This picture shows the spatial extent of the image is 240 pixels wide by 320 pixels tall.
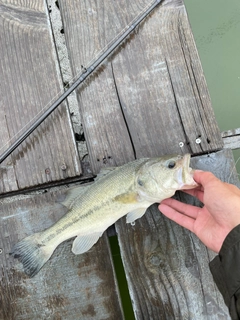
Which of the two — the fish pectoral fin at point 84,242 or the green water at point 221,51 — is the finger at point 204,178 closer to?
the fish pectoral fin at point 84,242

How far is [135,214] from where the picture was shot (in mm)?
2355

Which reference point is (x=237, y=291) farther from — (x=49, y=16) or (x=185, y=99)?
(x=49, y=16)

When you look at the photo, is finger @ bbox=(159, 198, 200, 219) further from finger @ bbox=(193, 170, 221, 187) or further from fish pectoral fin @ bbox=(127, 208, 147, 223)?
finger @ bbox=(193, 170, 221, 187)

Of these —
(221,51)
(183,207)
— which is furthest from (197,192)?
(221,51)

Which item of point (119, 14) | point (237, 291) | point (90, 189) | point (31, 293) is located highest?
point (119, 14)

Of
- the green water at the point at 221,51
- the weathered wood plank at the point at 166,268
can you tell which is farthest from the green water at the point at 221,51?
the weathered wood plank at the point at 166,268

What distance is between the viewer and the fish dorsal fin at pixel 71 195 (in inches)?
94.3

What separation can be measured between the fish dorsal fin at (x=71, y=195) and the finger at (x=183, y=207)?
60 centimetres

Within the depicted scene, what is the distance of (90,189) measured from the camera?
2338 mm

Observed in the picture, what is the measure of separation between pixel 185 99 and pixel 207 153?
49cm

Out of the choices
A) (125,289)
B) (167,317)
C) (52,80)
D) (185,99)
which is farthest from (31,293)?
(185,99)

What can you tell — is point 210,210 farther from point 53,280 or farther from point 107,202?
point 53,280

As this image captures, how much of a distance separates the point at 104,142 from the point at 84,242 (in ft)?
2.68

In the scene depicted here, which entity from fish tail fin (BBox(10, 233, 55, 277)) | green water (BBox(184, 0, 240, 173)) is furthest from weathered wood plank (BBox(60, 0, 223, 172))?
green water (BBox(184, 0, 240, 173))
